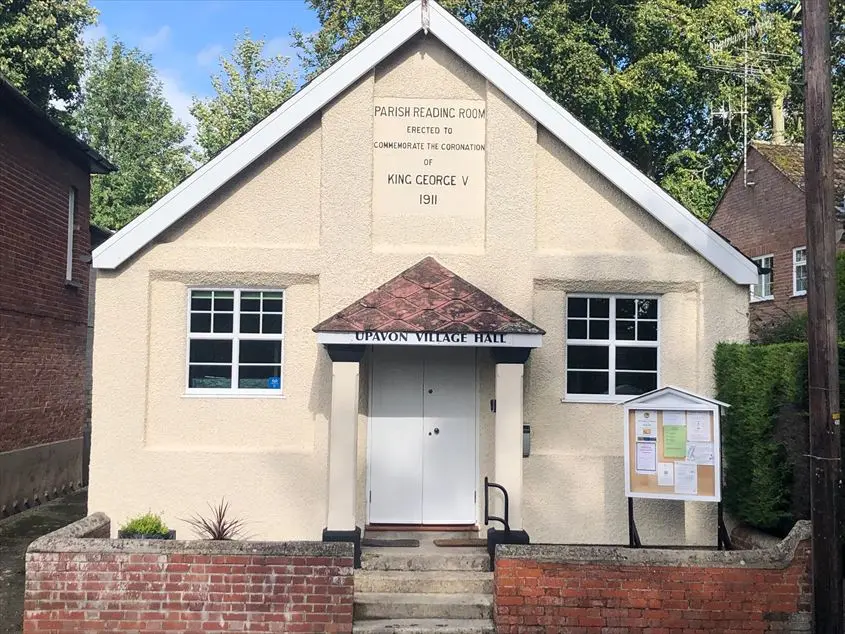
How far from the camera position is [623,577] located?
695cm

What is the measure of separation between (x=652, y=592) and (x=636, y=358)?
136 inches

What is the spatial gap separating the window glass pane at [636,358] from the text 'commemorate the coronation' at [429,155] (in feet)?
8.40

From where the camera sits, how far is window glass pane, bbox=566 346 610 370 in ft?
31.7

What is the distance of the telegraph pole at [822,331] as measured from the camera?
21.5ft

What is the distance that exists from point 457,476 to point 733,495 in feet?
10.6

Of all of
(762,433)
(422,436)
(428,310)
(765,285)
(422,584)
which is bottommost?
(422,584)

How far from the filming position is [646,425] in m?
8.34

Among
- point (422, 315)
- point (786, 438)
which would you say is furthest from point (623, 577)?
point (422, 315)

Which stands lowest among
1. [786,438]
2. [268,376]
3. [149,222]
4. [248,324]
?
[786,438]

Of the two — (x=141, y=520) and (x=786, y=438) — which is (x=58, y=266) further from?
(x=786, y=438)

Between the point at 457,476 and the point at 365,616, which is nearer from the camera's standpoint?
the point at 365,616

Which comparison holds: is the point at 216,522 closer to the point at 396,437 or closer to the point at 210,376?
the point at 210,376

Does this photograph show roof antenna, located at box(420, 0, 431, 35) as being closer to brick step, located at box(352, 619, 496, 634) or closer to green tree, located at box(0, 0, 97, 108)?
brick step, located at box(352, 619, 496, 634)

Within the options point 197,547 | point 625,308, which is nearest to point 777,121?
point 625,308
